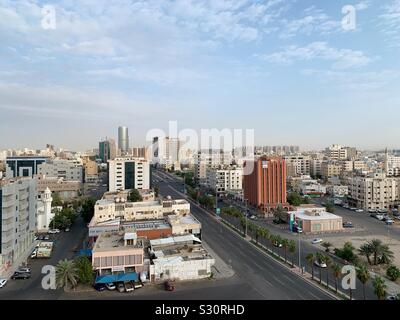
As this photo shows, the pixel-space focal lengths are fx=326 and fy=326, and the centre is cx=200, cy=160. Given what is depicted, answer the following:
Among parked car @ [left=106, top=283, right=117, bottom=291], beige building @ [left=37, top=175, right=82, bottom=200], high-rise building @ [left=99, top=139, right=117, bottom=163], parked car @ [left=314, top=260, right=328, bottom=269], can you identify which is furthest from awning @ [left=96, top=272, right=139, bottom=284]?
high-rise building @ [left=99, top=139, right=117, bottom=163]

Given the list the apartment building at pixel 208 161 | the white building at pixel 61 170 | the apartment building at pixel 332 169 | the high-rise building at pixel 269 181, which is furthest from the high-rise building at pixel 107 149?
the high-rise building at pixel 269 181

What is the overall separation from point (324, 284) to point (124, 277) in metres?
3.62

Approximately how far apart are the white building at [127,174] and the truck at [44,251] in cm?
849

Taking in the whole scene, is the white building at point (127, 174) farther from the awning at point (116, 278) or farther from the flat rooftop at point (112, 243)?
the awning at point (116, 278)

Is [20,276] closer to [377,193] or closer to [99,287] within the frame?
[99,287]

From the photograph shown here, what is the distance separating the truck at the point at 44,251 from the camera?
25.4 ft

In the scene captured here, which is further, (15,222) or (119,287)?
(15,222)

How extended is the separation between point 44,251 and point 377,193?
1320 centimetres

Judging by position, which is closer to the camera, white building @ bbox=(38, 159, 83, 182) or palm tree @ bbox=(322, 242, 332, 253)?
palm tree @ bbox=(322, 242, 332, 253)

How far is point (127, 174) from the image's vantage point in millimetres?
16844

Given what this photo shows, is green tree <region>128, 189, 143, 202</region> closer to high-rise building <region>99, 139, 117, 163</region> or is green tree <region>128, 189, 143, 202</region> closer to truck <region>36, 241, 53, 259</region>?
truck <region>36, 241, 53, 259</region>

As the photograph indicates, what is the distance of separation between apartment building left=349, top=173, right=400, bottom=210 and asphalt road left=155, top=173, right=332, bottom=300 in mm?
7538

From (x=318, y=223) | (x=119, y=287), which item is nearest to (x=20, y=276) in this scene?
(x=119, y=287)

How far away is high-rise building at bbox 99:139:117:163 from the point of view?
122 ft
